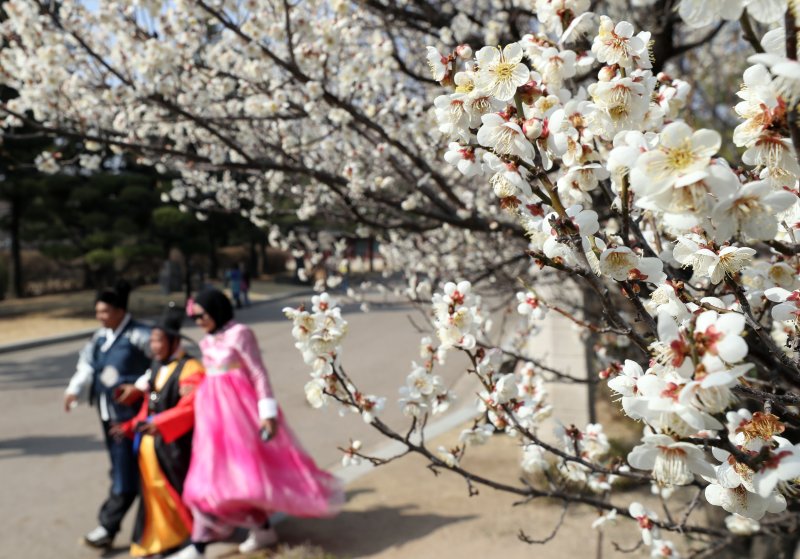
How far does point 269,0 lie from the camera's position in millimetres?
3723

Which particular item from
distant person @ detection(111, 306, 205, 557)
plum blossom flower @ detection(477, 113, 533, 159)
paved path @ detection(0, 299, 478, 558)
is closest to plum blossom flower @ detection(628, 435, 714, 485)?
plum blossom flower @ detection(477, 113, 533, 159)

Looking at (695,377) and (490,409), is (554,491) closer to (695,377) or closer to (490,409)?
(490,409)

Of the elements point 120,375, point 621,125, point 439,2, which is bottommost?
point 120,375

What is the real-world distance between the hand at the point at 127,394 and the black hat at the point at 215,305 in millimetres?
775

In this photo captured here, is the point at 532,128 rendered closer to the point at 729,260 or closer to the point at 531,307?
the point at 729,260

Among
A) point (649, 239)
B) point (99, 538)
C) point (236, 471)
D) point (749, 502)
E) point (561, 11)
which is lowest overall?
point (99, 538)

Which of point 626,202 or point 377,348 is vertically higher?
point 626,202

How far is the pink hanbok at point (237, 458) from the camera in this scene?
4.04 metres

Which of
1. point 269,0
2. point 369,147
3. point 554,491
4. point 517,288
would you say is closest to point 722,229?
point 554,491

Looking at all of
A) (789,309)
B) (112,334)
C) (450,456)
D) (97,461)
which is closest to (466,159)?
(789,309)

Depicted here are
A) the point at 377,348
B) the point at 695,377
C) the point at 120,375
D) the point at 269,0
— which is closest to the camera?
the point at 695,377

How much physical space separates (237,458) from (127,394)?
3.21ft

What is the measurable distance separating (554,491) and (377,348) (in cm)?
1034

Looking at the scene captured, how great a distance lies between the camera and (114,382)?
4.52 meters
